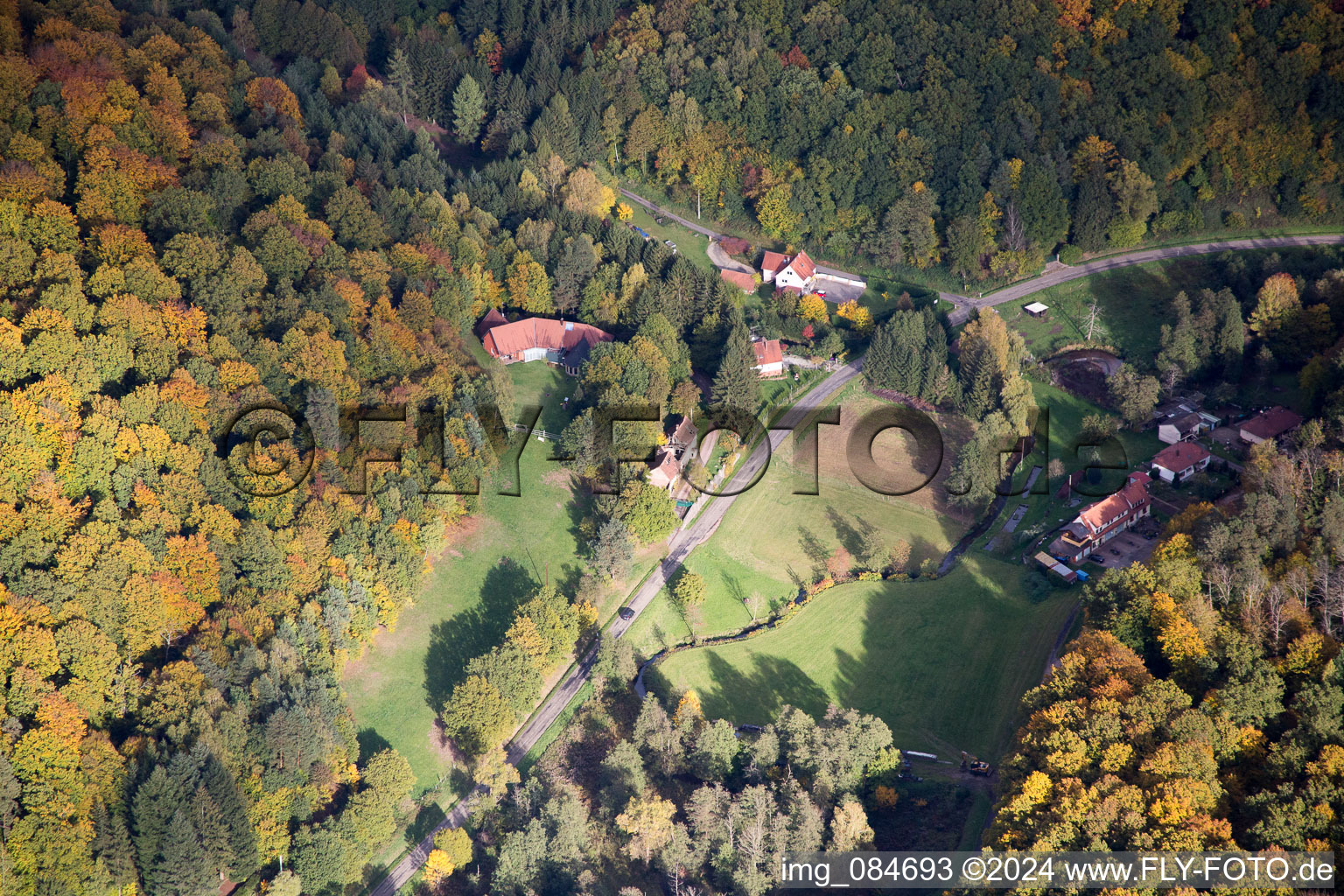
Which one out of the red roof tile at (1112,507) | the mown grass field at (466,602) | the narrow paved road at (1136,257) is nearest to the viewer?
the mown grass field at (466,602)

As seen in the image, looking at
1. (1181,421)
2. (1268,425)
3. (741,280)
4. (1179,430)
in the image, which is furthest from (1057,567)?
(741,280)

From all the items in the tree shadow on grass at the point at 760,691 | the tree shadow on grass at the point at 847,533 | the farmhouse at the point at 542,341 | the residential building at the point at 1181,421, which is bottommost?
the tree shadow on grass at the point at 760,691

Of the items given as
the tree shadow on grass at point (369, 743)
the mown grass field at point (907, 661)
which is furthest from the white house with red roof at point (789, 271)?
the tree shadow on grass at point (369, 743)

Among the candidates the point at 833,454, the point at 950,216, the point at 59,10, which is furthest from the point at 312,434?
the point at 950,216

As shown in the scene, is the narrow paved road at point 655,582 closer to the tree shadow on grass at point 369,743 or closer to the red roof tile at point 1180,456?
the tree shadow on grass at point 369,743

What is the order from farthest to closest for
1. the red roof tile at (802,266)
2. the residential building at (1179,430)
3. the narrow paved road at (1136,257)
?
the narrow paved road at (1136,257), the red roof tile at (802,266), the residential building at (1179,430)

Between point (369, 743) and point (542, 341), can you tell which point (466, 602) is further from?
point (542, 341)

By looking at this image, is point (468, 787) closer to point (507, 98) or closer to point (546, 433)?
point (546, 433)
